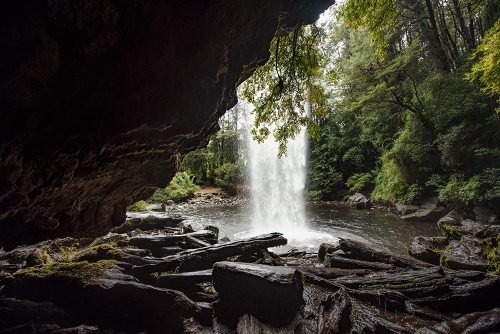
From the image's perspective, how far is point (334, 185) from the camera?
24.2 metres

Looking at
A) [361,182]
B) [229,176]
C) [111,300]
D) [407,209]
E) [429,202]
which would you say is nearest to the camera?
[111,300]

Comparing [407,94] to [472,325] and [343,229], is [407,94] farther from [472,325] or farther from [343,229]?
[472,325]

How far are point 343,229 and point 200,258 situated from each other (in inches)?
371

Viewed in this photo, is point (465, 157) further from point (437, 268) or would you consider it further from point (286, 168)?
point (286, 168)

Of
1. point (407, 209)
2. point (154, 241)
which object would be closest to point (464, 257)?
point (154, 241)

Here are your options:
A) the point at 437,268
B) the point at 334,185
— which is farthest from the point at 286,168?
the point at 437,268

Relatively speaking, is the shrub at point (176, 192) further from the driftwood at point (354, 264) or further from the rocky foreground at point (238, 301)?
the driftwood at point (354, 264)

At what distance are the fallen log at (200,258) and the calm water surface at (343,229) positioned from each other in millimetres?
3331

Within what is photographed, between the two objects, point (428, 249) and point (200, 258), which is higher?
point (200, 258)

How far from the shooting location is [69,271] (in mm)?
3783

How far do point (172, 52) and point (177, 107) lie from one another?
2.44ft

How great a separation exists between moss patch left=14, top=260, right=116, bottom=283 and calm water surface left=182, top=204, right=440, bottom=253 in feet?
20.9

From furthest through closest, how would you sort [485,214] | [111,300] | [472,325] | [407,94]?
[407,94] < [485,214] < [111,300] < [472,325]

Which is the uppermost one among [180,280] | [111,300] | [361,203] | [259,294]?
[259,294]
